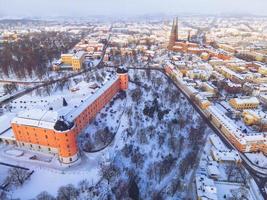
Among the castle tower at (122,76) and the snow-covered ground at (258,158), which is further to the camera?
the castle tower at (122,76)

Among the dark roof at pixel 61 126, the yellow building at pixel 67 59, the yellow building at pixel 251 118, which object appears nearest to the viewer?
the dark roof at pixel 61 126

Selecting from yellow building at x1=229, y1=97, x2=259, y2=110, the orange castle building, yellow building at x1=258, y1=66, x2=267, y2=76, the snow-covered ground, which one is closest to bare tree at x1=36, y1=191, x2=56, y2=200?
the orange castle building

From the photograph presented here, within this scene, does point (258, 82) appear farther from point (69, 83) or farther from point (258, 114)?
point (69, 83)

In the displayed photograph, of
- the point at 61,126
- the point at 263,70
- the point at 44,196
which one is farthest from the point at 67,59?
the point at 263,70

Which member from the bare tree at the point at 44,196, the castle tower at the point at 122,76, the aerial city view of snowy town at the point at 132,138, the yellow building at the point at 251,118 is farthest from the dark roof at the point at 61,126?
the yellow building at the point at 251,118

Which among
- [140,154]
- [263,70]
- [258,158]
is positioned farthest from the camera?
[263,70]

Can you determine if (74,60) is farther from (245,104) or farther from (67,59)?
(245,104)

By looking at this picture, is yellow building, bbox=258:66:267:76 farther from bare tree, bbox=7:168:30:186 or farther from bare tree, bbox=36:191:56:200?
bare tree, bbox=7:168:30:186

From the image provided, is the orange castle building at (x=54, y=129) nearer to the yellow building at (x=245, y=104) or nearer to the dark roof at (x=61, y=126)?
the dark roof at (x=61, y=126)
